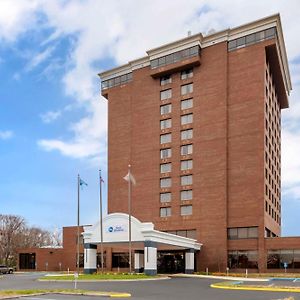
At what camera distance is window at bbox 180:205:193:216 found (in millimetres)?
68250

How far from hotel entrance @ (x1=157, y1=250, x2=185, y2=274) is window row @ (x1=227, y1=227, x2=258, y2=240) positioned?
7.60 meters

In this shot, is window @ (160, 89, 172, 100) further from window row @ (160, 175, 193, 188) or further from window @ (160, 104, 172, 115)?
window row @ (160, 175, 193, 188)

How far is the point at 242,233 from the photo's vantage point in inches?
2511

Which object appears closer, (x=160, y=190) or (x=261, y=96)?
(x=261, y=96)

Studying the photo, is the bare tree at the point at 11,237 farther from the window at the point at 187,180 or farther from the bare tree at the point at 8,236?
the window at the point at 187,180

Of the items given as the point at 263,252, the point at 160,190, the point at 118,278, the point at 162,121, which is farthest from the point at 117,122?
the point at 118,278

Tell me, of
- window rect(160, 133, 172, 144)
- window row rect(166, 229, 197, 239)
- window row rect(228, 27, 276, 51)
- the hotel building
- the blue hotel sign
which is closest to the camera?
the blue hotel sign

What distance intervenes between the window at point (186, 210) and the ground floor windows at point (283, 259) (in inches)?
512

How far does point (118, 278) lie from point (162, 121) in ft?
116

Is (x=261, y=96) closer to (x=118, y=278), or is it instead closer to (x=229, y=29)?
(x=229, y=29)

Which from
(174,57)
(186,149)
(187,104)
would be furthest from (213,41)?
(186,149)

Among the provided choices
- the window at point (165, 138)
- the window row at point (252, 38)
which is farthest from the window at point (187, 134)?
the window row at point (252, 38)

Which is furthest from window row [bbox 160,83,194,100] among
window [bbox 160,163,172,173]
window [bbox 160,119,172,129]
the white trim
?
window [bbox 160,163,172,173]

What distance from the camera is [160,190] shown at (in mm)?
71625
